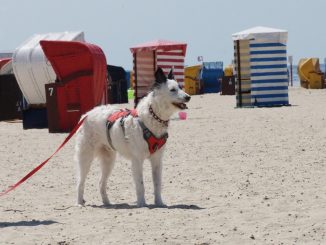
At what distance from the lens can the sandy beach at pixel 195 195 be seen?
7.51 metres

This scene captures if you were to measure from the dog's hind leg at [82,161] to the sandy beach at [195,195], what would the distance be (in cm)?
20

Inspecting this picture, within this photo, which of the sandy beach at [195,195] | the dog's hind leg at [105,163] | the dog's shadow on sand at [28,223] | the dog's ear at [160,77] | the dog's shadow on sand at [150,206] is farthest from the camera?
the dog's hind leg at [105,163]

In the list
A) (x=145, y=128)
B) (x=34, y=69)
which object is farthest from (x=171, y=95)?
(x=34, y=69)

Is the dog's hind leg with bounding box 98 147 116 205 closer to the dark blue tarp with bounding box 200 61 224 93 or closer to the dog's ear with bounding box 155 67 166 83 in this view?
the dog's ear with bounding box 155 67 166 83

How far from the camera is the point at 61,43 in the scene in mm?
20234

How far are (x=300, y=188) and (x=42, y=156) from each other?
21.1ft

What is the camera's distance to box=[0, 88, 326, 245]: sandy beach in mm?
7508

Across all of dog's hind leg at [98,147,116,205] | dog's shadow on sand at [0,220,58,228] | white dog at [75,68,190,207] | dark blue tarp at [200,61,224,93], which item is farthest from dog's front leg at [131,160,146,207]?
dark blue tarp at [200,61,224,93]

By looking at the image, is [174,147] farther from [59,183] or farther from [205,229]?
[205,229]

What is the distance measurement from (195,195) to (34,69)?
47.5 feet

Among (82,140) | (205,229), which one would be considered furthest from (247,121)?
(205,229)

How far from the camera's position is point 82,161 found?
9883 mm

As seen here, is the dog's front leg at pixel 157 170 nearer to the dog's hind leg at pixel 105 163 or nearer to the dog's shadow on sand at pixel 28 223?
the dog's hind leg at pixel 105 163

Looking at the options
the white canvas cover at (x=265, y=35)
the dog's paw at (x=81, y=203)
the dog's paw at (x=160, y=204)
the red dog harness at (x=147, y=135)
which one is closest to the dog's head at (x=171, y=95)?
the red dog harness at (x=147, y=135)
